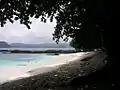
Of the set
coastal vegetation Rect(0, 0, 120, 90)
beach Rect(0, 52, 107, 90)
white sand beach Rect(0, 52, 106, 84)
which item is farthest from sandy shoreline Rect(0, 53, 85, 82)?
coastal vegetation Rect(0, 0, 120, 90)

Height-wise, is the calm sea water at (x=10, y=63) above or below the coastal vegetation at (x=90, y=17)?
below

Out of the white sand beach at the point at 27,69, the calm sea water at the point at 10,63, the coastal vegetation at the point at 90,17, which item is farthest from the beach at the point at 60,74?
the calm sea water at the point at 10,63

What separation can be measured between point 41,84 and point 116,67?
4422 millimetres

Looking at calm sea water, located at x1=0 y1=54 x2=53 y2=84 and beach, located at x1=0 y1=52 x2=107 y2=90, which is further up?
beach, located at x1=0 y1=52 x2=107 y2=90

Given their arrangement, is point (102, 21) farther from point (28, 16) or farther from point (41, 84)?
point (41, 84)

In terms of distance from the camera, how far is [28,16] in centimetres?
1422

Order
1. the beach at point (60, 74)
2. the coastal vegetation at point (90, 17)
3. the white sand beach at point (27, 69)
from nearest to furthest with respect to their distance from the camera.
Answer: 1. the coastal vegetation at point (90, 17)
2. the beach at point (60, 74)
3. the white sand beach at point (27, 69)

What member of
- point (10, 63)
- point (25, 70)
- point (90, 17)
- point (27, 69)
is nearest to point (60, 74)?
point (90, 17)

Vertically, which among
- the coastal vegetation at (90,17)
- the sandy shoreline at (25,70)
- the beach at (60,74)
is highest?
the coastal vegetation at (90,17)

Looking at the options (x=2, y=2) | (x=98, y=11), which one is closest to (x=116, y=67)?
(x=98, y=11)

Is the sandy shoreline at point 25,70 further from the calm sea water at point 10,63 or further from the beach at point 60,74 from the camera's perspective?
the beach at point 60,74

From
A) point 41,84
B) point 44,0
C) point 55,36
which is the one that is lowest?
point 41,84

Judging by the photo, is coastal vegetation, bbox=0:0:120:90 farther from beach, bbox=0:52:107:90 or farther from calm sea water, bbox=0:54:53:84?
calm sea water, bbox=0:54:53:84

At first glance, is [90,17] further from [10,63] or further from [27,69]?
[10,63]
